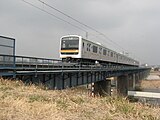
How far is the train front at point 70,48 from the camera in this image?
1194 inches

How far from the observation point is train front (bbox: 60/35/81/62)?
30.3 metres

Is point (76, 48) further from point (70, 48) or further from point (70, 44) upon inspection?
point (70, 44)

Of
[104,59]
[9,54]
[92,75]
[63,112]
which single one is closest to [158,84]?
[104,59]

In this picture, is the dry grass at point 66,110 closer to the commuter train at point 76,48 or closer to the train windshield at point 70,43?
the commuter train at point 76,48

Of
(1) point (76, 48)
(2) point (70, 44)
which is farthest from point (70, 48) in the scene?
(1) point (76, 48)

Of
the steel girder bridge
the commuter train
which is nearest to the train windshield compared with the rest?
the commuter train

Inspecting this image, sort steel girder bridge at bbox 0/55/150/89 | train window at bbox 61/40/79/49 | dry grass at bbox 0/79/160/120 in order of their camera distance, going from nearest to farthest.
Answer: dry grass at bbox 0/79/160/120
steel girder bridge at bbox 0/55/150/89
train window at bbox 61/40/79/49

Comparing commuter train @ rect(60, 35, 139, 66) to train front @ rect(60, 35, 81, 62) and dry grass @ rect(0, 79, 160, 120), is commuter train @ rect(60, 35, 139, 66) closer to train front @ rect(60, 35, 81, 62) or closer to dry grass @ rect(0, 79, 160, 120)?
train front @ rect(60, 35, 81, 62)

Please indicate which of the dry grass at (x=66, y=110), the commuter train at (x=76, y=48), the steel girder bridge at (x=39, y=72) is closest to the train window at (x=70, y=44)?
the commuter train at (x=76, y=48)

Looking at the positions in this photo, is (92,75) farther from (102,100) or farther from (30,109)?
(30,109)

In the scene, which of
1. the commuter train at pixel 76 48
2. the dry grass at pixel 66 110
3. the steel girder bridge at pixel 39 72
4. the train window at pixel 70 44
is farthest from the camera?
the train window at pixel 70 44

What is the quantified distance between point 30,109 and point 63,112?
0.92 metres

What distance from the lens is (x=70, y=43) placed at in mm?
31344

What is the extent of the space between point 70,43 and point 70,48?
2.20ft
